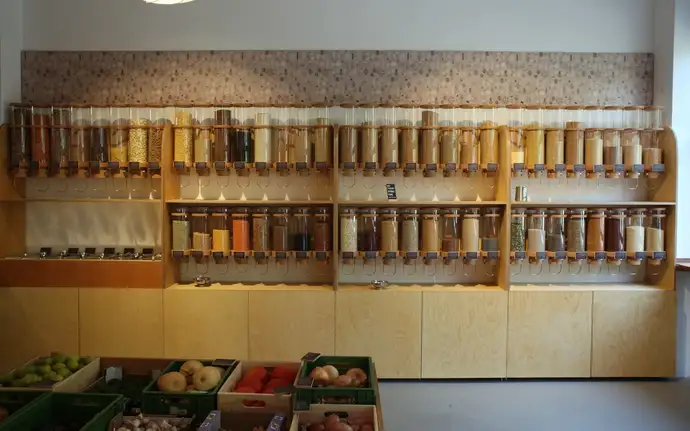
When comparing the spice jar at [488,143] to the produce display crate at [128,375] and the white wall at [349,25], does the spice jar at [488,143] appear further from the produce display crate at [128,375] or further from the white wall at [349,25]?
the produce display crate at [128,375]

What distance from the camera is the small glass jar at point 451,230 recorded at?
452 centimetres

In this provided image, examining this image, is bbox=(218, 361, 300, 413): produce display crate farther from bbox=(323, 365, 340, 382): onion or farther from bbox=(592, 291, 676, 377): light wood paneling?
bbox=(592, 291, 676, 377): light wood paneling

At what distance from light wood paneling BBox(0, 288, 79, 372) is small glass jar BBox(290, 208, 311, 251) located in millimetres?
1739

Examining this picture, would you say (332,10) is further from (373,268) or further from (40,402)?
(40,402)

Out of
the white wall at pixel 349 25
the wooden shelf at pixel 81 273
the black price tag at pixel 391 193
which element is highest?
the white wall at pixel 349 25

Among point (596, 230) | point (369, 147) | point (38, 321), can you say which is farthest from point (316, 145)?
point (38, 321)

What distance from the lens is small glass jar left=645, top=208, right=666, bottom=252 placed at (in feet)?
14.9

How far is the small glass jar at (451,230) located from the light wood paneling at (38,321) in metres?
2.90

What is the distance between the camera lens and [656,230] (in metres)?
4.54

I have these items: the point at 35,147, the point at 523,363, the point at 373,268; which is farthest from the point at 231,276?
the point at 523,363

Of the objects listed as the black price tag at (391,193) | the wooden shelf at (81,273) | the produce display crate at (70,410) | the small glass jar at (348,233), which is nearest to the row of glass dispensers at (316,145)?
the black price tag at (391,193)

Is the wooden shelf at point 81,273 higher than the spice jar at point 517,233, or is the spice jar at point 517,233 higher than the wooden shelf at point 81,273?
the spice jar at point 517,233

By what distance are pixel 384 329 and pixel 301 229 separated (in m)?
1.03

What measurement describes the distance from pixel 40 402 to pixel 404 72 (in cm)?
360
